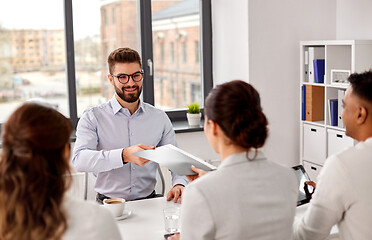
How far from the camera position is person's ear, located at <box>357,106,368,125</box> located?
5.72 feet

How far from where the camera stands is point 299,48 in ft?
14.2

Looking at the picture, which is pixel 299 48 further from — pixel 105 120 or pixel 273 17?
pixel 105 120

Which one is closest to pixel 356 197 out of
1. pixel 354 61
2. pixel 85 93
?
pixel 354 61

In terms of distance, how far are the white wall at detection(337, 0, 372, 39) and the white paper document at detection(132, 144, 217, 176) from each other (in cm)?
233

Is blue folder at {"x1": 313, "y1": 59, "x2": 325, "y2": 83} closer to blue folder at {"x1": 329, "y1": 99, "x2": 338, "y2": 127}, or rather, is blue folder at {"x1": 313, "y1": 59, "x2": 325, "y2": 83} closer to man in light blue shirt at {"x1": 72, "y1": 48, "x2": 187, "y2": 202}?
blue folder at {"x1": 329, "y1": 99, "x2": 338, "y2": 127}

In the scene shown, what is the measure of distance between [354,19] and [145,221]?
2794 millimetres

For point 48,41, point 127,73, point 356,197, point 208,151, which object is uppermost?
point 48,41

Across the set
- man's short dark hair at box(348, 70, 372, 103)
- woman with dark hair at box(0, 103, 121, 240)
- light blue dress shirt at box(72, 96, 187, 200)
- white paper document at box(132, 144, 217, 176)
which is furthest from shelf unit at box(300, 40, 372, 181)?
woman with dark hair at box(0, 103, 121, 240)

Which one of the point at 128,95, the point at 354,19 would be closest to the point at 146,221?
the point at 128,95

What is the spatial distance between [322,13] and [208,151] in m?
1.52

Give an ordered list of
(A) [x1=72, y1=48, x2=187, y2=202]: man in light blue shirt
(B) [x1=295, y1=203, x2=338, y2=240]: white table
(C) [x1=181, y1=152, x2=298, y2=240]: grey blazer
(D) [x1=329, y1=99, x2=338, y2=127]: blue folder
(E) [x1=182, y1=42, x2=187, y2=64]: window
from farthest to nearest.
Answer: (E) [x1=182, y1=42, x2=187, y2=64]: window, (D) [x1=329, y1=99, x2=338, y2=127]: blue folder, (A) [x1=72, y1=48, x2=187, y2=202]: man in light blue shirt, (B) [x1=295, y1=203, x2=338, y2=240]: white table, (C) [x1=181, y1=152, x2=298, y2=240]: grey blazer

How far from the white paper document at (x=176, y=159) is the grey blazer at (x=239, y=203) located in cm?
66

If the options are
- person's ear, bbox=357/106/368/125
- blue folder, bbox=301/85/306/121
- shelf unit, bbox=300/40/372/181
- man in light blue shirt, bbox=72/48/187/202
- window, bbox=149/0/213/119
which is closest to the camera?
person's ear, bbox=357/106/368/125

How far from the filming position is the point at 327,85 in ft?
13.1
